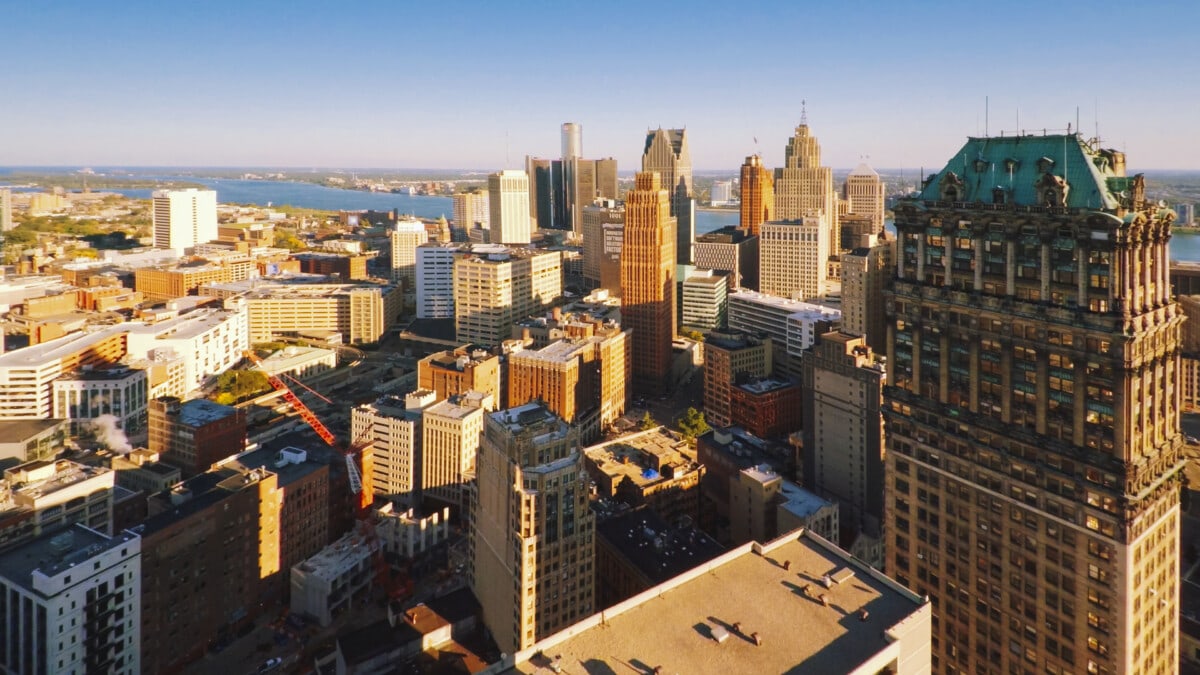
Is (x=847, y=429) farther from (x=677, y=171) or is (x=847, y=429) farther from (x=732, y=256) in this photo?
(x=677, y=171)

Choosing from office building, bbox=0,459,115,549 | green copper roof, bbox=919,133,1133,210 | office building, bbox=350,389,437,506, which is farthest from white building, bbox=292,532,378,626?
green copper roof, bbox=919,133,1133,210

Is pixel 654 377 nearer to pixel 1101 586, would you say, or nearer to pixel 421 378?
pixel 421 378

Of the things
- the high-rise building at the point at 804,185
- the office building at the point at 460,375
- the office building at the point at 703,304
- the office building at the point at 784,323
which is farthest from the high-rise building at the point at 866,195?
the office building at the point at 460,375

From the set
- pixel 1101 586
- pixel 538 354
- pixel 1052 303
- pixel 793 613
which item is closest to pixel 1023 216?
pixel 1052 303

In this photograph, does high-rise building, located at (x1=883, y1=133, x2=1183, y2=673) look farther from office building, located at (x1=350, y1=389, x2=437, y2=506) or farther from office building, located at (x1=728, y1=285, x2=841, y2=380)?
office building, located at (x1=728, y1=285, x2=841, y2=380)

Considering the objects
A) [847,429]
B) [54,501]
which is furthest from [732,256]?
[54,501]

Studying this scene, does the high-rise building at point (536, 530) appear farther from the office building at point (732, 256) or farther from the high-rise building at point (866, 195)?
the high-rise building at point (866, 195)
